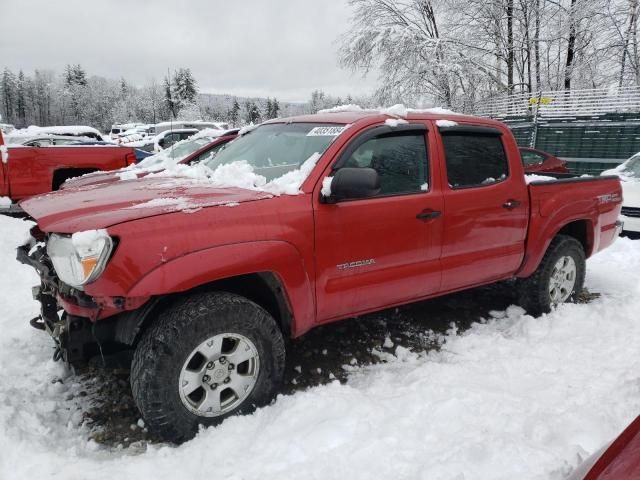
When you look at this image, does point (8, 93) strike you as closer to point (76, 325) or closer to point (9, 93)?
point (9, 93)

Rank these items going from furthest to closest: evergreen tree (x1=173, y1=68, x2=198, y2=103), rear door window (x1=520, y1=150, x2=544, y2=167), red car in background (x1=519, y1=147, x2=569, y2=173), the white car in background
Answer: evergreen tree (x1=173, y1=68, x2=198, y2=103) < rear door window (x1=520, y1=150, x2=544, y2=167) < red car in background (x1=519, y1=147, x2=569, y2=173) < the white car in background

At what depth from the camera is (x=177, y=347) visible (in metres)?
2.52

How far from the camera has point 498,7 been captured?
20.8 meters

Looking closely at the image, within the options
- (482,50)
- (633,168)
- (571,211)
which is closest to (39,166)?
(571,211)

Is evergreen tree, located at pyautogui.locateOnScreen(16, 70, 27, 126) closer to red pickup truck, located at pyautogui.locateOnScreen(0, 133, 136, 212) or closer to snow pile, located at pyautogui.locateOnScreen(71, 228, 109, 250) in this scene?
red pickup truck, located at pyautogui.locateOnScreen(0, 133, 136, 212)

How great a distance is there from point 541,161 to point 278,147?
7.70 metres

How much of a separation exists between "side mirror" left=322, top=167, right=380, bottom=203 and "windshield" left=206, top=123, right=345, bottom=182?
0.38 metres

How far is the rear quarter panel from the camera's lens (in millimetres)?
4195

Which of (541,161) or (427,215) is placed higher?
(541,161)

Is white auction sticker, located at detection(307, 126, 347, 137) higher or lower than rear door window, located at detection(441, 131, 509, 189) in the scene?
higher

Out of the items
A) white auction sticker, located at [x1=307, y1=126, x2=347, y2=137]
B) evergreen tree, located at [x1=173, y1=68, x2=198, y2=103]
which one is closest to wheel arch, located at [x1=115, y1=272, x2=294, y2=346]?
white auction sticker, located at [x1=307, y1=126, x2=347, y2=137]

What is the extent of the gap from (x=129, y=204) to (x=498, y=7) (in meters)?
22.2

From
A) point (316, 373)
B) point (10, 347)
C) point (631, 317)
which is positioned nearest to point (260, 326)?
point (316, 373)

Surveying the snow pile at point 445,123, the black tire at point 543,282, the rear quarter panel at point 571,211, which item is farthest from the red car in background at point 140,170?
the black tire at point 543,282
